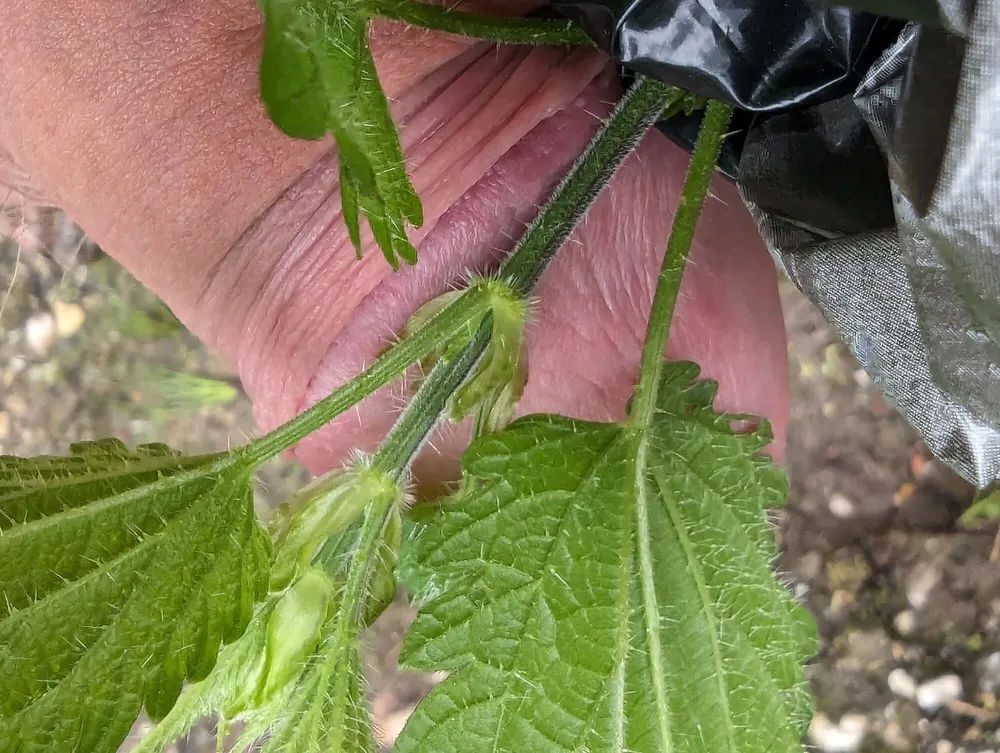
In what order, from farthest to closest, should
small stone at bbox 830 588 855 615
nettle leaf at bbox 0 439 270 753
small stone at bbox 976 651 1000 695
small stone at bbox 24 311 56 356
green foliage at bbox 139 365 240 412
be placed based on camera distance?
small stone at bbox 24 311 56 356, green foliage at bbox 139 365 240 412, small stone at bbox 830 588 855 615, small stone at bbox 976 651 1000 695, nettle leaf at bbox 0 439 270 753

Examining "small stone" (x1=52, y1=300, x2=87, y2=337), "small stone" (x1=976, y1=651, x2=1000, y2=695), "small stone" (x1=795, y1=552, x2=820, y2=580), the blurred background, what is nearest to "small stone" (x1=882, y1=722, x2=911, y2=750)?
the blurred background

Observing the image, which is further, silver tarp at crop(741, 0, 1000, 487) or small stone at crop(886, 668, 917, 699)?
small stone at crop(886, 668, 917, 699)

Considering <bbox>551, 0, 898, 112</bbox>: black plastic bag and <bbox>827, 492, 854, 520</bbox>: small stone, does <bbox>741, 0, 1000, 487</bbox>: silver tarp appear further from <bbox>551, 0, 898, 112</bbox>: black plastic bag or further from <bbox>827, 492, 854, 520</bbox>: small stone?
<bbox>827, 492, 854, 520</bbox>: small stone

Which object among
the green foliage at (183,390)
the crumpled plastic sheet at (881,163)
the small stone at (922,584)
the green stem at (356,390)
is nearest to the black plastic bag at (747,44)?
the crumpled plastic sheet at (881,163)

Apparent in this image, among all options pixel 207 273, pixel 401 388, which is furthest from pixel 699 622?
pixel 207 273

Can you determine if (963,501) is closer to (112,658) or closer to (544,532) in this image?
(544,532)

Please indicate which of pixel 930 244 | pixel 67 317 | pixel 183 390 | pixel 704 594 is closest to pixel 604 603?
pixel 704 594

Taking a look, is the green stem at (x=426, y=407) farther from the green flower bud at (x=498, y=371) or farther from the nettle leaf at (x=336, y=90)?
the nettle leaf at (x=336, y=90)
